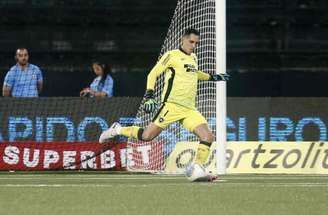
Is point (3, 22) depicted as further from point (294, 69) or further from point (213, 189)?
point (213, 189)

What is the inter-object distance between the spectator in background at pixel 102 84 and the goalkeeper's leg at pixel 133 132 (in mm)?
1743

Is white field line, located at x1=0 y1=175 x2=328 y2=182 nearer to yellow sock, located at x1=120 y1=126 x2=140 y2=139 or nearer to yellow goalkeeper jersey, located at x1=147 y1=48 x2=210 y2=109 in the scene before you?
yellow sock, located at x1=120 y1=126 x2=140 y2=139

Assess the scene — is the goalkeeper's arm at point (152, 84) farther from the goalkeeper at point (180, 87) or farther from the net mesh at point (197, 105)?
the net mesh at point (197, 105)

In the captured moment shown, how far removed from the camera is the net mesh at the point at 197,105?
1347cm

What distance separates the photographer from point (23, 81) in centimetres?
1463

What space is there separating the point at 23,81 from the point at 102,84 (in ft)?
3.75

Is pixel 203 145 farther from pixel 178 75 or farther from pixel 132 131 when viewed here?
pixel 132 131

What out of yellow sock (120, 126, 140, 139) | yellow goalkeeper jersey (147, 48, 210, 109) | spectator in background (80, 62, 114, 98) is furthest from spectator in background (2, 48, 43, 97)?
yellow goalkeeper jersey (147, 48, 210, 109)

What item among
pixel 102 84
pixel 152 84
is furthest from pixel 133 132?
pixel 102 84

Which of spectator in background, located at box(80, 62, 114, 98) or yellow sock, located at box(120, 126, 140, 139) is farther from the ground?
spectator in background, located at box(80, 62, 114, 98)

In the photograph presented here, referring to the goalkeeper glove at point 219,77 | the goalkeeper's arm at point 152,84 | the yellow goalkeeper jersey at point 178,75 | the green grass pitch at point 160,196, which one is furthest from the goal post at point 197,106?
the green grass pitch at point 160,196

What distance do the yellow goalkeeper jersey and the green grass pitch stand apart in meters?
0.95

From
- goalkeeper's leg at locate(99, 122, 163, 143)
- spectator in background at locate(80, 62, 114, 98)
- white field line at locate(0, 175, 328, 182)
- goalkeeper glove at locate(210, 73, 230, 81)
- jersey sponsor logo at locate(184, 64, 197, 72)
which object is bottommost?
white field line at locate(0, 175, 328, 182)

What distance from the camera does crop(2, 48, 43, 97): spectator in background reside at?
14.6 meters
